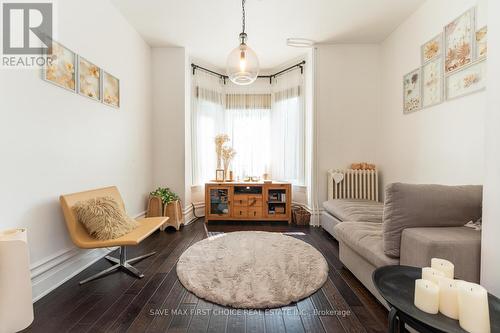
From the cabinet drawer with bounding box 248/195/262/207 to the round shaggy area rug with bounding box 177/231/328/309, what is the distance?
3.12ft

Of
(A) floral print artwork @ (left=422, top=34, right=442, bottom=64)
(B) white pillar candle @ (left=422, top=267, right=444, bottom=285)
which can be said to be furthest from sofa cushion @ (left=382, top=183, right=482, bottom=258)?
(A) floral print artwork @ (left=422, top=34, right=442, bottom=64)

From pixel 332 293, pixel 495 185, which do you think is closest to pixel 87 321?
pixel 332 293

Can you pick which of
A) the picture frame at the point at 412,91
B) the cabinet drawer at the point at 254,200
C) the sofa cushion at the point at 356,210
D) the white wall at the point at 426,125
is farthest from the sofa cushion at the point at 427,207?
the cabinet drawer at the point at 254,200

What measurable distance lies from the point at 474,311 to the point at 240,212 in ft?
11.0

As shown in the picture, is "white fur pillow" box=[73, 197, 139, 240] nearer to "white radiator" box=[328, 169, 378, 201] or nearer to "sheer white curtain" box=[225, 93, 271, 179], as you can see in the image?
"sheer white curtain" box=[225, 93, 271, 179]

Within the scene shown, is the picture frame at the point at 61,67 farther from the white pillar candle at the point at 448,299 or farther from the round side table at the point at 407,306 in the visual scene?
the white pillar candle at the point at 448,299

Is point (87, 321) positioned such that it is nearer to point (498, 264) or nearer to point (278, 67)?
point (498, 264)

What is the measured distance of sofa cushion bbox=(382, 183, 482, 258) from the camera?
4.89ft

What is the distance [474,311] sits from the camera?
78 cm

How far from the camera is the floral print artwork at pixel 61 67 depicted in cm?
191

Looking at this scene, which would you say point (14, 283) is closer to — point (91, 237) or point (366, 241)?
point (91, 237)

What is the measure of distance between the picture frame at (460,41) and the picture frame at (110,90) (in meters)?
3.77

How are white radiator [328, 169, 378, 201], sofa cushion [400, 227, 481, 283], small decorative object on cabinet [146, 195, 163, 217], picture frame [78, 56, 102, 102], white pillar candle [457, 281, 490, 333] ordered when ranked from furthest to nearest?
white radiator [328, 169, 378, 201] < small decorative object on cabinet [146, 195, 163, 217] < picture frame [78, 56, 102, 102] < sofa cushion [400, 227, 481, 283] < white pillar candle [457, 281, 490, 333]

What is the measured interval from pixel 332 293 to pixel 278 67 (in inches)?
158
